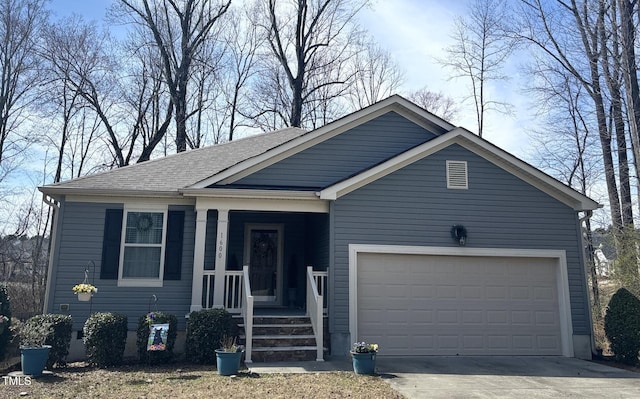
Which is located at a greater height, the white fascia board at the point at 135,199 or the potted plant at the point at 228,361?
the white fascia board at the point at 135,199

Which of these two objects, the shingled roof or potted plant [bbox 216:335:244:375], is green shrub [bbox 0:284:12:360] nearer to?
the shingled roof

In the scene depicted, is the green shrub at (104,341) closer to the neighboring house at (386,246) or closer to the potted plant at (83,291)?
the potted plant at (83,291)

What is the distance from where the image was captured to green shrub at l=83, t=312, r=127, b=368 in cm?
774

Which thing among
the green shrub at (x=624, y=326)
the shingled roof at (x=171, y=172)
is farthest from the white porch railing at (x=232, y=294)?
the green shrub at (x=624, y=326)

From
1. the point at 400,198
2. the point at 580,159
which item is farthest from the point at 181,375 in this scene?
the point at 580,159

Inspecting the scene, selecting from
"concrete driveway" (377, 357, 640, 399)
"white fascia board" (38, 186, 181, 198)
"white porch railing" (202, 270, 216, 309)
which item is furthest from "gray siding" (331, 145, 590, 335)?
"white fascia board" (38, 186, 181, 198)

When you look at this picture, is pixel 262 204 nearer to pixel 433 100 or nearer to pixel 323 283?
pixel 323 283

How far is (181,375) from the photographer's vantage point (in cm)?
705

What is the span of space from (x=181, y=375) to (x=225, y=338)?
107 centimetres

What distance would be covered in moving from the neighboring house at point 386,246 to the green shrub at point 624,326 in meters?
0.63

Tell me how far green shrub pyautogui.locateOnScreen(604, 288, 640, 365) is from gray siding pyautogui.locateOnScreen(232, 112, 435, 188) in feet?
17.8

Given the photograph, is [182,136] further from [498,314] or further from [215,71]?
[498,314]

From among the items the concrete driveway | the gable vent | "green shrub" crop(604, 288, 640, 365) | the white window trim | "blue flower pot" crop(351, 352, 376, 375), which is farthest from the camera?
the gable vent

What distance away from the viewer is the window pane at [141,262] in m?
9.51
